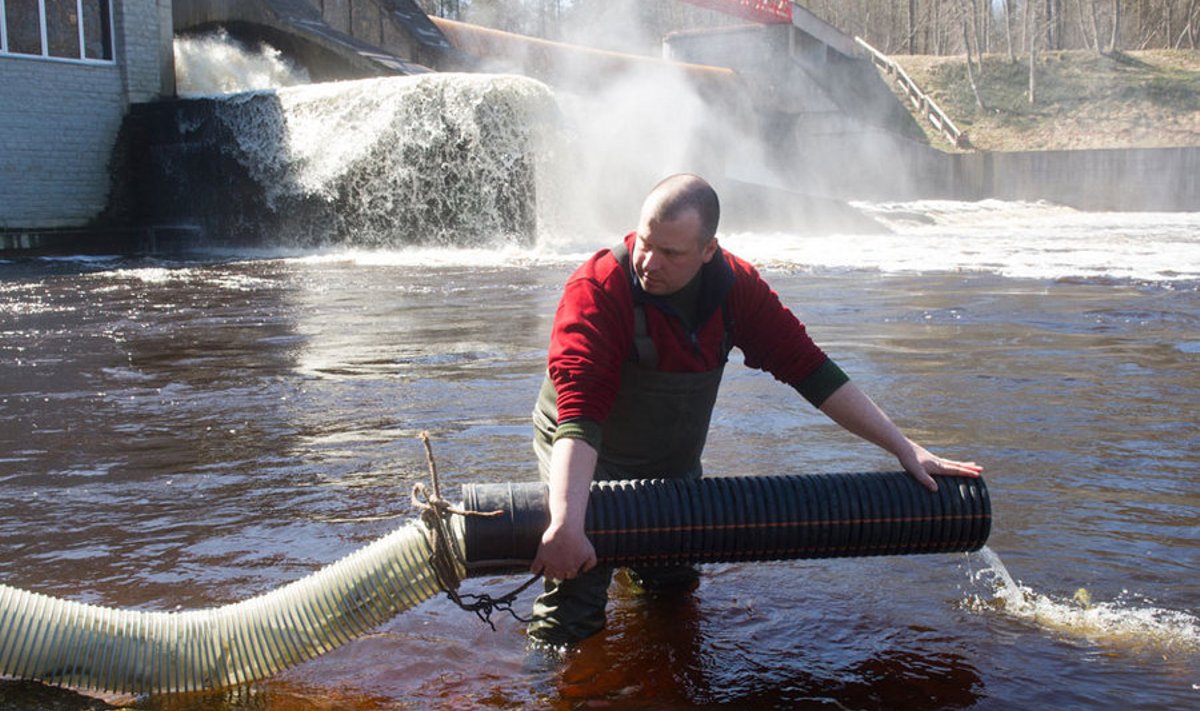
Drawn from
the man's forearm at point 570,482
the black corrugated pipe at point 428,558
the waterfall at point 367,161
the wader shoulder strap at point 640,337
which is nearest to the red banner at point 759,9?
the waterfall at point 367,161

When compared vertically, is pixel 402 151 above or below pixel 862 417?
above

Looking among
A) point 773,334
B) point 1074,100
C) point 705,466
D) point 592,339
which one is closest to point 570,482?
point 592,339

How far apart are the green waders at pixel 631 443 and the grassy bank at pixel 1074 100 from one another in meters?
43.8

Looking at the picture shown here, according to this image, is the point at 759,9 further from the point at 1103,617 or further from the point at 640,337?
the point at 640,337

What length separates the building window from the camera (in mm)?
23594

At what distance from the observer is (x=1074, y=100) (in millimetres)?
46375

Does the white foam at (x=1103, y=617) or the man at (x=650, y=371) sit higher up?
the man at (x=650, y=371)

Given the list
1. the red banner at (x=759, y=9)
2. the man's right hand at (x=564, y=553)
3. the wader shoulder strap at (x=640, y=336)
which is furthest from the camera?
the red banner at (x=759, y=9)

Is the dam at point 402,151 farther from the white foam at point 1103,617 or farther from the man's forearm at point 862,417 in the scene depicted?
the man's forearm at point 862,417

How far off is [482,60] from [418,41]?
262 centimetres

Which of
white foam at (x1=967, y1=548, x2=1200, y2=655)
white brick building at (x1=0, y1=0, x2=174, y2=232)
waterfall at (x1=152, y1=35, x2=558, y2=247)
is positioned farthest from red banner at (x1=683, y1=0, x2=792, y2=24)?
white foam at (x1=967, y1=548, x2=1200, y2=655)

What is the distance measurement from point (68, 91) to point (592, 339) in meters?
25.4

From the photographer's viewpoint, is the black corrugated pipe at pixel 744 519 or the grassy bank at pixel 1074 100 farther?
the grassy bank at pixel 1074 100

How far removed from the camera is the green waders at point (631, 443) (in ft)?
10.9
